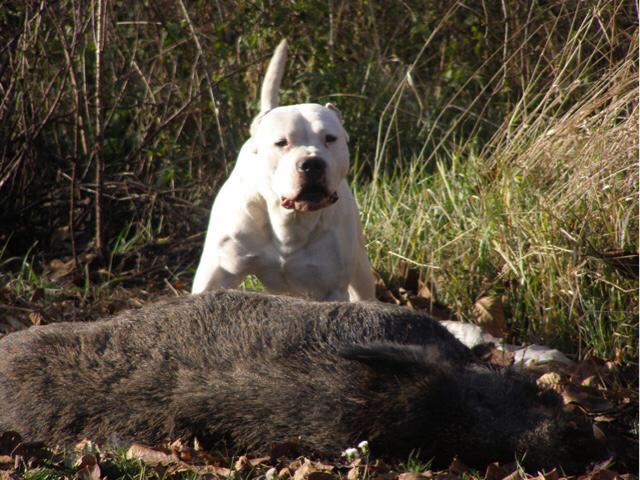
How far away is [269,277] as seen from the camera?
17.8 ft

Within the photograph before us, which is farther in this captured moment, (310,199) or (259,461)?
(310,199)

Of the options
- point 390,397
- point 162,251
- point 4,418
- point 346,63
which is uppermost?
point 390,397

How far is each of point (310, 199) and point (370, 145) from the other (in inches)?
137

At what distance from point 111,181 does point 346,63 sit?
240 centimetres

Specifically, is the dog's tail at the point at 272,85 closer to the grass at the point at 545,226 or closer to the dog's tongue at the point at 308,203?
the dog's tongue at the point at 308,203

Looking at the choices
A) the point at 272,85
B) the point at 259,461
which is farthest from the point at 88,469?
the point at 272,85

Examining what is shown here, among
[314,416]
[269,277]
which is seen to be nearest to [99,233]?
[269,277]

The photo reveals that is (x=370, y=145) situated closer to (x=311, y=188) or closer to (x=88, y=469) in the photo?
(x=311, y=188)

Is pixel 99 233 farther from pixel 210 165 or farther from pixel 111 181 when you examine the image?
pixel 210 165

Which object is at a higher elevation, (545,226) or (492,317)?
(545,226)

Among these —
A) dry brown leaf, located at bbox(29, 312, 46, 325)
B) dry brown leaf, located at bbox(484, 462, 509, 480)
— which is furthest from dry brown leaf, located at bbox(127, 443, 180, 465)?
dry brown leaf, located at bbox(29, 312, 46, 325)

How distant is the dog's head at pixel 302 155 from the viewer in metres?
5.05

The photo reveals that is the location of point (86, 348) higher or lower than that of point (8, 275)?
higher

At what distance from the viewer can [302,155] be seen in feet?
16.6
